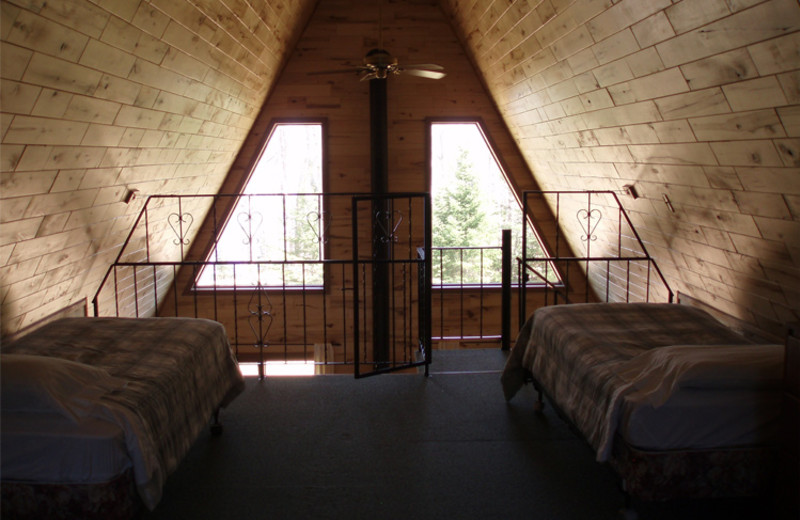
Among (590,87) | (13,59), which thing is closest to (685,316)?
(590,87)

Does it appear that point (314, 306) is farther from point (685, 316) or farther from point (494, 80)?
point (685, 316)

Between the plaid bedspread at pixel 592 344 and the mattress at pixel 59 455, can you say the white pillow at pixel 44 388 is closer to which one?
the mattress at pixel 59 455

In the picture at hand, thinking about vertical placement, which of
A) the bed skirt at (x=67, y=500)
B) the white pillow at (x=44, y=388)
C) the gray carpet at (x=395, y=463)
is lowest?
the gray carpet at (x=395, y=463)

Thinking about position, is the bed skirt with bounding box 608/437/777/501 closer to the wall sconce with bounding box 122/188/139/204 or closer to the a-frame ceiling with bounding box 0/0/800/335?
the a-frame ceiling with bounding box 0/0/800/335

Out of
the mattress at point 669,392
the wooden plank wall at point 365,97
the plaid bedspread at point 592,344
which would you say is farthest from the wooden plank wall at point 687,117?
the wooden plank wall at point 365,97

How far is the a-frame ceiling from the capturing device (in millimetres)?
2547

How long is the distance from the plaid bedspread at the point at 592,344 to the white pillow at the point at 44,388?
6.23 feet

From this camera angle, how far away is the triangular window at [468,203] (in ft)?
22.5

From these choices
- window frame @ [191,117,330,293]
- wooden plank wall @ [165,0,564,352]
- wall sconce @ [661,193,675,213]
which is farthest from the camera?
window frame @ [191,117,330,293]

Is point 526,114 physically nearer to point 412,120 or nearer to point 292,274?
point 412,120

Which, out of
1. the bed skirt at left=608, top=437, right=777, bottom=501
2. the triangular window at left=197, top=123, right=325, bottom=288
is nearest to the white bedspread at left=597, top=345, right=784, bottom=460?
the bed skirt at left=608, top=437, right=777, bottom=501

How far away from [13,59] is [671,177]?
335cm

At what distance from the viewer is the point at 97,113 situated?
A: 129 inches

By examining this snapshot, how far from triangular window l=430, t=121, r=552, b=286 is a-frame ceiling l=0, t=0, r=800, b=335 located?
36.4 inches
